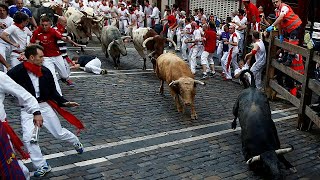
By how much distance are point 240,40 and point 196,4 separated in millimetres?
8440

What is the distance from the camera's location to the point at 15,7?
13.5 meters

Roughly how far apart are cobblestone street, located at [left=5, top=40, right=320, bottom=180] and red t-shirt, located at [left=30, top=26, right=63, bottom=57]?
1.40m

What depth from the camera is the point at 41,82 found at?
244 inches

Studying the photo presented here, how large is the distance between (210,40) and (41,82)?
884 cm

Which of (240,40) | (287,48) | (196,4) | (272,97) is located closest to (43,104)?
(287,48)

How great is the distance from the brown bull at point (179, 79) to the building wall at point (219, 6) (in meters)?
8.90

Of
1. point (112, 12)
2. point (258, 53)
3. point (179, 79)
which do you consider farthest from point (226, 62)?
point (112, 12)

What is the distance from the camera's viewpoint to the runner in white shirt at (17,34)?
390 inches

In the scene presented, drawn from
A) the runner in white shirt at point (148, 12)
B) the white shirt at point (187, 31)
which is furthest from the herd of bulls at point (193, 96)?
the runner in white shirt at point (148, 12)

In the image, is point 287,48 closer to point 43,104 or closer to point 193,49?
point 193,49

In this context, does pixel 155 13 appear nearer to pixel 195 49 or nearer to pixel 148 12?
pixel 148 12

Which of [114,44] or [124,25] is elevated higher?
[114,44]

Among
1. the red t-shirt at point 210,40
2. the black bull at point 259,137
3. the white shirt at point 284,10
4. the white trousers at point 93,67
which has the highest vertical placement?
the white shirt at point 284,10

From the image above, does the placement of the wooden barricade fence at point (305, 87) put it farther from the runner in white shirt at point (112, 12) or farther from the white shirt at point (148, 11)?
the white shirt at point (148, 11)
